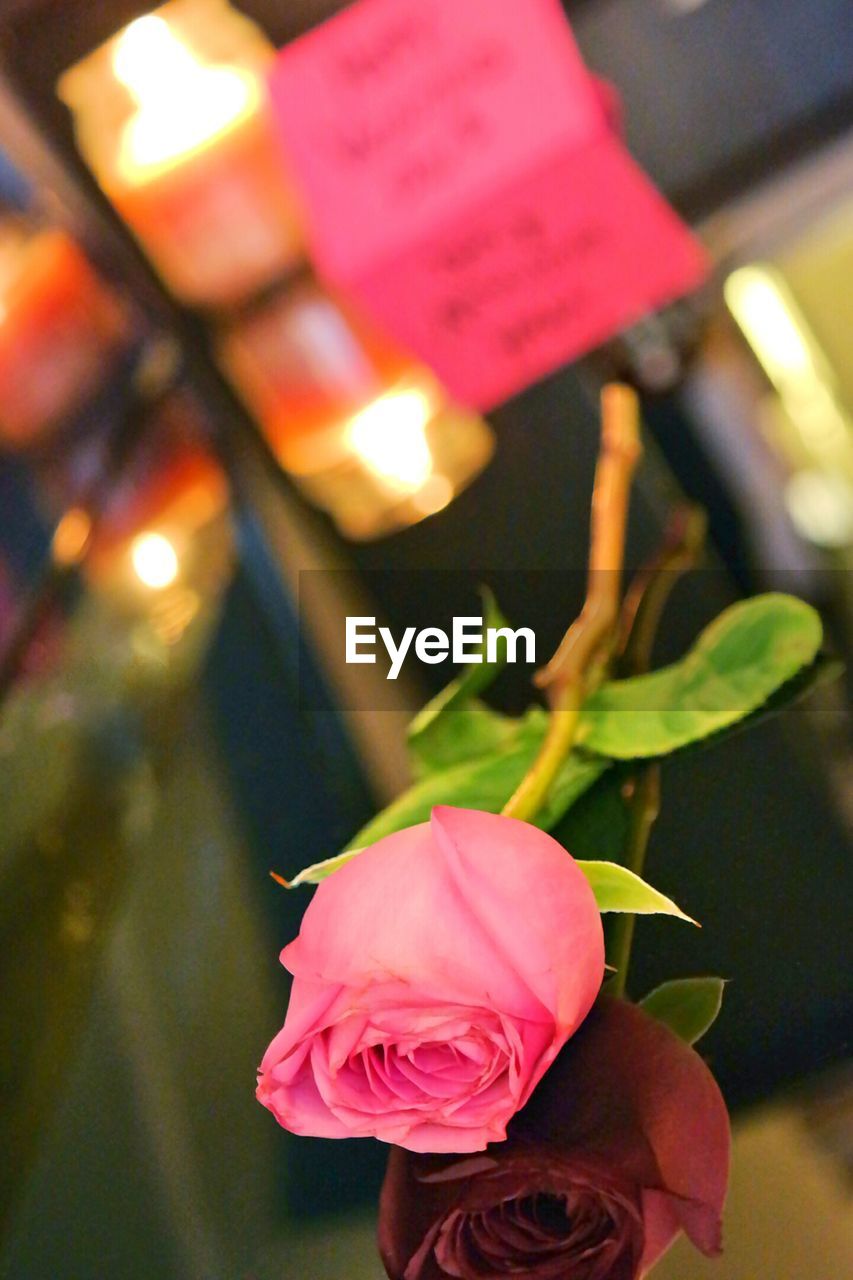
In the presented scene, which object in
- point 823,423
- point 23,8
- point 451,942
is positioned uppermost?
point 23,8

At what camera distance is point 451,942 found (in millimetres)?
181

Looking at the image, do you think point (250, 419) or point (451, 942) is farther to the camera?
point (250, 419)

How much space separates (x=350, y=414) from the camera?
0.55m

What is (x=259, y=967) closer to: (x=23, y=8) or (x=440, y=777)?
(x=440, y=777)

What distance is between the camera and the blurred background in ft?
0.84

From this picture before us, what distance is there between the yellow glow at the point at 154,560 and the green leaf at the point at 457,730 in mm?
274

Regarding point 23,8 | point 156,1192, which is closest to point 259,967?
point 156,1192

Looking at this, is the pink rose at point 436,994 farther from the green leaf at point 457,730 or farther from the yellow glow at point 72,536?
the yellow glow at point 72,536

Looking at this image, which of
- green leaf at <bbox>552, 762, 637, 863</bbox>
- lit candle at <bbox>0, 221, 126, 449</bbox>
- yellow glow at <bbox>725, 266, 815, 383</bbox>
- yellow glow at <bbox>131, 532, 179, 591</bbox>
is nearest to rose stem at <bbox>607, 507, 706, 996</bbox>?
green leaf at <bbox>552, 762, 637, 863</bbox>

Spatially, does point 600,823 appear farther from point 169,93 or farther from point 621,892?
point 169,93

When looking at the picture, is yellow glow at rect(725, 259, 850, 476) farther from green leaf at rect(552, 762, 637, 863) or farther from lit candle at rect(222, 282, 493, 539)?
green leaf at rect(552, 762, 637, 863)

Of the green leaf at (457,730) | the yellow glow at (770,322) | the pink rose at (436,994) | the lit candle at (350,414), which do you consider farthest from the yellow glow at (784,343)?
the pink rose at (436,994)

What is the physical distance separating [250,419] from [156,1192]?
1.43 ft

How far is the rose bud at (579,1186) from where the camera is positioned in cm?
19
